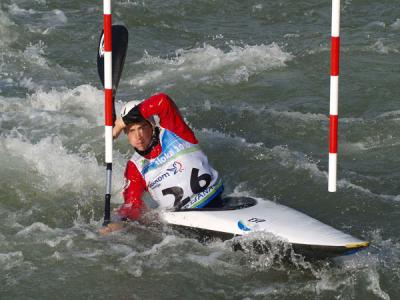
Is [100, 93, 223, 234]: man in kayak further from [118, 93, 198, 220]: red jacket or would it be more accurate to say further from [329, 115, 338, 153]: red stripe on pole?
[329, 115, 338, 153]: red stripe on pole

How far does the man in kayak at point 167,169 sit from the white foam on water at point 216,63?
372 centimetres

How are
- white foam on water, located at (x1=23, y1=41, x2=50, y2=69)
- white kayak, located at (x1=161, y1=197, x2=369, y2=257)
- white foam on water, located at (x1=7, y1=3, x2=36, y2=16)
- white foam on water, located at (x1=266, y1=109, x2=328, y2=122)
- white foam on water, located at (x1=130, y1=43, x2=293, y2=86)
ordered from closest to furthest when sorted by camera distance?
white kayak, located at (x1=161, y1=197, x2=369, y2=257) → white foam on water, located at (x1=266, y1=109, x2=328, y2=122) → white foam on water, located at (x1=130, y1=43, x2=293, y2=86) → white foam on water, located at (x1=23, y1=41, x2=50, y2=69) → white foam on water, located at (x1=7, y1=3, x2=36, y2=16)

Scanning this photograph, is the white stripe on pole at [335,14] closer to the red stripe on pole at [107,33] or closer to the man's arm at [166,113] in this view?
Result: the man's arm at [166,113]

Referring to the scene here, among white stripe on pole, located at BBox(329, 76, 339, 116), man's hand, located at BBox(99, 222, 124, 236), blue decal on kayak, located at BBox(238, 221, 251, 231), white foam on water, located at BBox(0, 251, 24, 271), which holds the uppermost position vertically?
white stripe on pole, located at BBox(329, 76, 339, 116)

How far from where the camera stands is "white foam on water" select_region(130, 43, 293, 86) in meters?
9.59

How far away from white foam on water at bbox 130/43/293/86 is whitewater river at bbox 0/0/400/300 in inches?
1.0

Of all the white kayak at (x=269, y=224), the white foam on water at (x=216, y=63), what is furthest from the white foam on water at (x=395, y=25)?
the white kayak at (x=269, y=224)

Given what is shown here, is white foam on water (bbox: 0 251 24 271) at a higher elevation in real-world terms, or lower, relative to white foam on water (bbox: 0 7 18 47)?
lower

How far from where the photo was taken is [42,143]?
743cm

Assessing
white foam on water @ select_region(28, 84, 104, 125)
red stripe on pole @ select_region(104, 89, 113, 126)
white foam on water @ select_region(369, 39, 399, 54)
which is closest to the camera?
red stripe on pole @ select_region(104, 89, 113, 126)

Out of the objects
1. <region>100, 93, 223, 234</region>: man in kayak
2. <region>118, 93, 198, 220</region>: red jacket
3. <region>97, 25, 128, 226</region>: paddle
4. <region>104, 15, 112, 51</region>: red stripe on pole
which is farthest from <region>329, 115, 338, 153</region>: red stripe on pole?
<region>97, 25, 128, 226</region>: paddle

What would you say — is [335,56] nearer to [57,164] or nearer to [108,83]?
[108,83]

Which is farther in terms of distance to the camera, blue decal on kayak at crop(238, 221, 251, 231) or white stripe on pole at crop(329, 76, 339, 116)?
blue decal on kayak at crop(238, 221, 251, 231)

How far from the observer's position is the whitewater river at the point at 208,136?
17.5 ft
